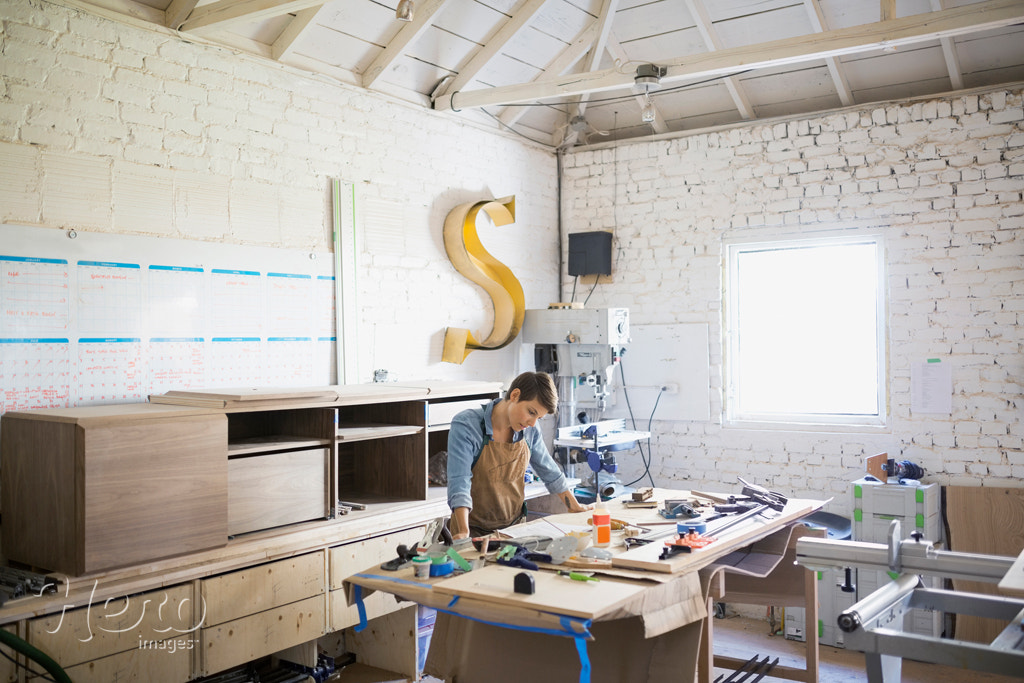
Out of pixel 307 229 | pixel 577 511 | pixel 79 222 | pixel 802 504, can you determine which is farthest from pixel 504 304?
pixel 79 222

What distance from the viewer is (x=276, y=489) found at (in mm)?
3600

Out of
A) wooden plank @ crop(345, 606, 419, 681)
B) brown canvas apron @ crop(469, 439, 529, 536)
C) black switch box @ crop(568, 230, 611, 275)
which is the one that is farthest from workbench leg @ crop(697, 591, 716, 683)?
black switch box @ crop(568, 230, 611, 275)

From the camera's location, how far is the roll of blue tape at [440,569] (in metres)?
2.74

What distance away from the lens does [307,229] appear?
4418 mm

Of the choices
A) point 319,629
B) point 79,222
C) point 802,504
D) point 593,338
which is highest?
point 79,222

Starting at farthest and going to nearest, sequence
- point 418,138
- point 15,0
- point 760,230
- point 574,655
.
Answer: point 760,230, point 418,138, point 15,0, point 574,655

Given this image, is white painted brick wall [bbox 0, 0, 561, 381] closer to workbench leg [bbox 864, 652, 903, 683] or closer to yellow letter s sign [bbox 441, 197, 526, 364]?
yellow letter s sign [bbox 441, 197, 526, 364]

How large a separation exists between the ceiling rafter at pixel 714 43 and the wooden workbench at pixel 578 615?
3000 millimetres

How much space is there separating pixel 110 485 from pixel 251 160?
6.18 feet

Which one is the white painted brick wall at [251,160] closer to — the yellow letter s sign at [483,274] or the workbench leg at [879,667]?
the yellow letter s sign at [483,274]

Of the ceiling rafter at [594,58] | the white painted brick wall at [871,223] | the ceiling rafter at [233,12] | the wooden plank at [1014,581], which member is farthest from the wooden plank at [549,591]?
the ceiling rafter at [594,58]

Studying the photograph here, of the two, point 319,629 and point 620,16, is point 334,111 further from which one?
point 319,629

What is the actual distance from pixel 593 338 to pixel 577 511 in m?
1.78

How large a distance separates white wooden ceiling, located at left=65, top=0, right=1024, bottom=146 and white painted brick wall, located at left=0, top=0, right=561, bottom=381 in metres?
0.15
